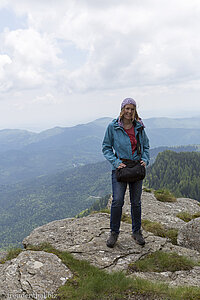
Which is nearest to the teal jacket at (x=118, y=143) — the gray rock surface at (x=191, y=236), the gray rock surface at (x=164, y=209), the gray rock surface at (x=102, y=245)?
the gray rock surface at (x=102, y=245)

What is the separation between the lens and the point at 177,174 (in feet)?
469

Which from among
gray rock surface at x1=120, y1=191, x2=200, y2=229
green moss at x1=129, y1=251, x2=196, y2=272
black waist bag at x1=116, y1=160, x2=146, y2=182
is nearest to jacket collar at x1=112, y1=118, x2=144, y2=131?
black waist bag at x1=116, y1=160, x2=146, y2=182

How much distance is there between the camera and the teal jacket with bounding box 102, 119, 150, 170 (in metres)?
7.18

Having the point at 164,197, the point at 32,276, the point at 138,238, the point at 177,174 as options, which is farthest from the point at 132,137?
the point at 177,174

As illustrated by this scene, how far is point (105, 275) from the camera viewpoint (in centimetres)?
558

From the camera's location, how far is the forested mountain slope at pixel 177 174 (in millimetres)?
123150

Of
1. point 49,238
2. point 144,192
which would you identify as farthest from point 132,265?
point 144,192

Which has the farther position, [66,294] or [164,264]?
[164,264]

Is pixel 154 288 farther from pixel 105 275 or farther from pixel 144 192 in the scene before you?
pixel 144 192

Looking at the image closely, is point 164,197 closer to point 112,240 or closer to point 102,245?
point 112,240

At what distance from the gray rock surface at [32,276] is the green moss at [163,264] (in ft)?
7.16

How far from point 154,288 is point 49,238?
4993 mm

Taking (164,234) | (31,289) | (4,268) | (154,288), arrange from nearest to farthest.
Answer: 1. (154,288)
2. (31,289)
3. (4,268)
4. (164,234)

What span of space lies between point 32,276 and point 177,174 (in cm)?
14923
